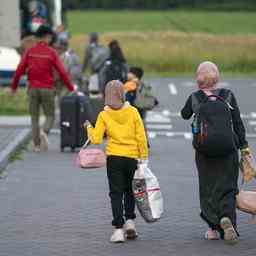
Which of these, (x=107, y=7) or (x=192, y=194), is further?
(x=107, y=7)

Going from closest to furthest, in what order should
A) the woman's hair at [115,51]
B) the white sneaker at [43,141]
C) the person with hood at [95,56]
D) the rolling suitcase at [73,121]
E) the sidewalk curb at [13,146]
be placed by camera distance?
the sidewalk curb at [13,146], the rolling suitcase at [73,121], the white sneaker at [43,141], the woman's hair at [115,51], the person with hood at [95,56]

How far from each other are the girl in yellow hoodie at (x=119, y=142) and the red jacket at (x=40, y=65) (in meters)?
7.63

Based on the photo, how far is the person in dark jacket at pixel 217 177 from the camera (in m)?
10.5

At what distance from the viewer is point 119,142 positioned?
10.7m

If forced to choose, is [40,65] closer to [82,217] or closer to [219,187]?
[82,217]

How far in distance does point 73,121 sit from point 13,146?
39.5 inches

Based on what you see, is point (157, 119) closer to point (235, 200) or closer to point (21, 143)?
point (21, 143)

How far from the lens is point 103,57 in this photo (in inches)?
1089

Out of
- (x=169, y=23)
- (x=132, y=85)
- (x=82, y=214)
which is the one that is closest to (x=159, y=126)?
(x=132, y=85)

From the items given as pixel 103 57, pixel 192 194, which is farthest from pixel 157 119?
pixel 192 194

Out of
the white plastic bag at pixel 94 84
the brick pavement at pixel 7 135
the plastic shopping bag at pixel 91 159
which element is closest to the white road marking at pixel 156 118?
the white plastic bag at pixel 94 84

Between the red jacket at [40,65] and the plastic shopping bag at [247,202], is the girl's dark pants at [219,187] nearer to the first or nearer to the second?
the plastic shopping bag at [247,202]

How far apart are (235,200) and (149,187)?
29.0 inches

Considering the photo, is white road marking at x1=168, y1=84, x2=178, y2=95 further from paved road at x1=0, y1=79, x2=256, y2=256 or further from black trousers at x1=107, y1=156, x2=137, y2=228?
black trousers at x1=107, y1=156, x2=137, y2=228
